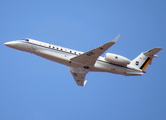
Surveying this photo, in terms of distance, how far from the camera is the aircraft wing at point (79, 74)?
25.1 m

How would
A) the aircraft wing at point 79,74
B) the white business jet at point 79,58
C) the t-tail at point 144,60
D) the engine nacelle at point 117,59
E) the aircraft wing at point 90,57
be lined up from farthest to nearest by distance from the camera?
1. the t-tail at point 144,60
2. the aircraft wing at point 79,74
3. the engine nacelle at point 117,59
4. the white business jet at point 79,58
5. the aircraft wing at point 90,57

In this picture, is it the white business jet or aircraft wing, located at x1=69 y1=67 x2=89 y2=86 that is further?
aircraft wing, located at x1=69 y1=67 x2=89 y2=86

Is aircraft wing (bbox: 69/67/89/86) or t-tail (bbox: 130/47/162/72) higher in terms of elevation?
t-tail (bbox: 130/47/162/72)

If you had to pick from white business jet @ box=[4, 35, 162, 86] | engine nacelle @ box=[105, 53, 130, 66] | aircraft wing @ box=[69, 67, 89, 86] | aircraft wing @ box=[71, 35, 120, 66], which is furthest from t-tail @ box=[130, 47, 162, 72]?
aircraft wing @ box=[69, 67, 89, 86]

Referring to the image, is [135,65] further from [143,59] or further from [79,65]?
[79,65]

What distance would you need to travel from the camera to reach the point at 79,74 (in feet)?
86.0

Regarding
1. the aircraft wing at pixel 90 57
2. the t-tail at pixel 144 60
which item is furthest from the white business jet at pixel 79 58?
the t-tail at pixel 144 60

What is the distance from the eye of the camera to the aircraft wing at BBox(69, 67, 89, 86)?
25059 mm

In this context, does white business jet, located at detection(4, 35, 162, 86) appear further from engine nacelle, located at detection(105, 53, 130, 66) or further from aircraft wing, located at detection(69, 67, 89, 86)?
aircraft wing, located at detection(69, 67, 89, 86)

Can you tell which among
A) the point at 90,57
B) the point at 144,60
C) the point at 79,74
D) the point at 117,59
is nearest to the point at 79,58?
the point at 90,57

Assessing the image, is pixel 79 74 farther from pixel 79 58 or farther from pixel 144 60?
pixel 144 60

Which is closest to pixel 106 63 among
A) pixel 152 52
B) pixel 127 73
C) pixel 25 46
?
pixel 127 73

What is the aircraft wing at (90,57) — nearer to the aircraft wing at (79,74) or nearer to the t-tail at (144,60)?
the aircraft wing at (79,74)

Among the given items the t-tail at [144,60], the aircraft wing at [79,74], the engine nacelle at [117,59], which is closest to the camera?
the engine nacelle at [117,59]
